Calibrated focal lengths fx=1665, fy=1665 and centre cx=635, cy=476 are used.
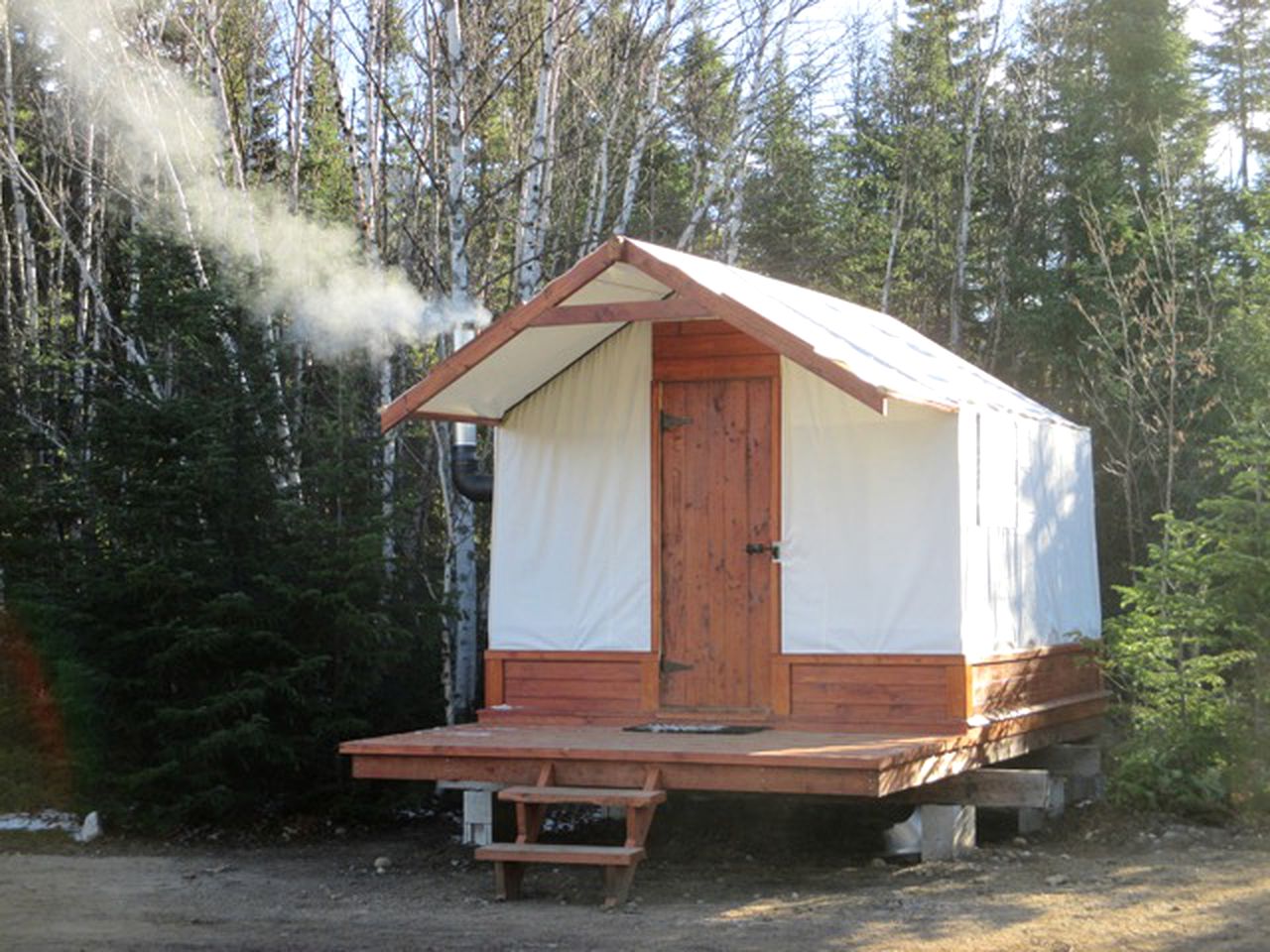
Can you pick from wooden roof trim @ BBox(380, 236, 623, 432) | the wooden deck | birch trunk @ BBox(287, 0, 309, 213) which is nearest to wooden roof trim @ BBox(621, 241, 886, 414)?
wooden roof trim @ BBox(380, 236, 623, 432)

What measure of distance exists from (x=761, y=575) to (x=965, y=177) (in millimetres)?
11885

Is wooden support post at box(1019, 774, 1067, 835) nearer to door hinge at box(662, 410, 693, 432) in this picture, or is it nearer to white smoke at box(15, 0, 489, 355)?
door hinge at box(662, 410, 693, 432)

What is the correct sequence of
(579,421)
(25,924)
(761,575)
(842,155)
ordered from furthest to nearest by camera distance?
(842,155) < (579,421) < (761,575) < (25,924)

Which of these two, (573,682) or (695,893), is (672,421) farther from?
(695,893)

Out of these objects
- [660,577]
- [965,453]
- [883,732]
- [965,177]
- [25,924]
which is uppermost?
[965,177]

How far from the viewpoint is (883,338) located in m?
10.5

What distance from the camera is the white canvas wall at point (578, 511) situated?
9.60m

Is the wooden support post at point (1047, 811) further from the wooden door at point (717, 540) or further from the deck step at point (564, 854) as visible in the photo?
the deck step at point (564, 854)

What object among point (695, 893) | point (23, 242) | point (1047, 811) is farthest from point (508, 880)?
point (23, 242)

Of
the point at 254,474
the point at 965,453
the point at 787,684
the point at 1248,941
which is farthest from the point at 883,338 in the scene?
the point at 1248,941

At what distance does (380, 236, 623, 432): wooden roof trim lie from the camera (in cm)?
862

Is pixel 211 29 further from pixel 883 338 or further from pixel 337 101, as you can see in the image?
pixel 883 338

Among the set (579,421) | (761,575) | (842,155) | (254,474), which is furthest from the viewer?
(842,155)

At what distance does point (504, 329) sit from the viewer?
8820 millimetres
